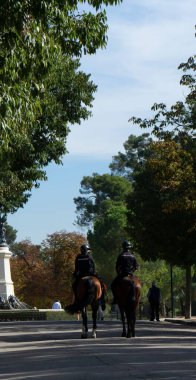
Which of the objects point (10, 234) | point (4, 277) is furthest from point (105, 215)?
point (10, 234)

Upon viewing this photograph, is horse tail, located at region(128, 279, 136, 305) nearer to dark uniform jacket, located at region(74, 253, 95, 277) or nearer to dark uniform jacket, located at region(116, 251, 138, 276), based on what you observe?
dark uniform jacket, located at region(116, 251, 138, 276)

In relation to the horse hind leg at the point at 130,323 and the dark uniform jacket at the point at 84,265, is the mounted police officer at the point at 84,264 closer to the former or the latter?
the dark uniform jacket at the point at 84,265

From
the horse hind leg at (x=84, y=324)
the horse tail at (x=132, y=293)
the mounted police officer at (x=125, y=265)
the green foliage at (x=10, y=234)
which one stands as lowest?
the horse hind leg at (x=84, y=324)

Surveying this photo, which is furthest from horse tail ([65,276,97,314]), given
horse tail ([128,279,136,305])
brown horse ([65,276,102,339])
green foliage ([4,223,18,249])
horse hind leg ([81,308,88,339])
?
green foliage ([4,223,18,249])

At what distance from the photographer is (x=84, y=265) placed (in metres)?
23.8

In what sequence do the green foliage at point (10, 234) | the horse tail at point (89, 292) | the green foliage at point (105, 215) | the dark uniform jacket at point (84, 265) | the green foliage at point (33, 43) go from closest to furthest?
the green foliage at point (33, 43), the dark uniform jacket at point (84, 265), the horse tail at point (89, 292), the green foliage at point (105, 215), the green foliage at point (10, 234)

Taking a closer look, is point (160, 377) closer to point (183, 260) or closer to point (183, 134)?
point (183, 134)

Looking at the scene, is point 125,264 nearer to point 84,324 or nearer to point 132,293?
point 132,293

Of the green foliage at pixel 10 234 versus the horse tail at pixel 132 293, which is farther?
the green foliage at pixel 10 234

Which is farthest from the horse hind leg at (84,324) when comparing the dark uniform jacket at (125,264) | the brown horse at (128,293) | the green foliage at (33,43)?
the green foliage at (33,43)

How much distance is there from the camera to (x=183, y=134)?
38.6 m

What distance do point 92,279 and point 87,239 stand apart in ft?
274

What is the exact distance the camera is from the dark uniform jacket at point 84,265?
23.6m

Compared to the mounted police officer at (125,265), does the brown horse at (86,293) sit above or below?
below
